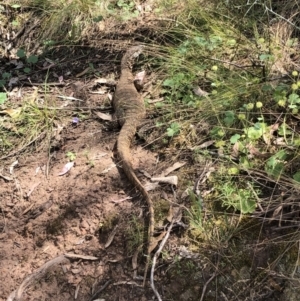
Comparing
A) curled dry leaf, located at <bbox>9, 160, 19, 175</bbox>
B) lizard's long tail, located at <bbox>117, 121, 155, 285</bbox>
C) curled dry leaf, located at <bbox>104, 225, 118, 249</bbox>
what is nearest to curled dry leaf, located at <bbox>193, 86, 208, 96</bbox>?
lizard's long tail, located at <bbox>117, 121, 155, 285</bbox>

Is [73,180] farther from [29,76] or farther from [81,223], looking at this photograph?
[29,76]

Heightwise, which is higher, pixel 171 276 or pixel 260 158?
pixel 260 158

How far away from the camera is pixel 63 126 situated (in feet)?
12.7

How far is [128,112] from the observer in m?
3.75

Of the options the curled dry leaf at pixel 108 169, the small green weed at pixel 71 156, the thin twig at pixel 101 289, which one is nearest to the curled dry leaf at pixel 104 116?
the small green weed at pixel 71 156

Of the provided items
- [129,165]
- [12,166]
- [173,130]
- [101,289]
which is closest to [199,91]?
[173,130]

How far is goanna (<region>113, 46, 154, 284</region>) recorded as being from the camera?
316cm

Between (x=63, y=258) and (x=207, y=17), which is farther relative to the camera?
(x=207, y=17)

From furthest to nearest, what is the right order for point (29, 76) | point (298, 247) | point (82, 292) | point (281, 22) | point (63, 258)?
point (29, 76) → point (281, 22) → point (63, 258) → point (82, 292) → point (298, 247)

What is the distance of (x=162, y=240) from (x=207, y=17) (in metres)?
2.17

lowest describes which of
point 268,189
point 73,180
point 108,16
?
point 73,180

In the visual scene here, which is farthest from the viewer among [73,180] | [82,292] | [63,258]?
[73,180]

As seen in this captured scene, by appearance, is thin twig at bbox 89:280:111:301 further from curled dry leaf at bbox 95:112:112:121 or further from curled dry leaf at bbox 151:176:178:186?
curled dry leaf at bbox 95:112:112:121

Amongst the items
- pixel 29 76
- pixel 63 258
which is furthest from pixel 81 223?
pixel 29 76
